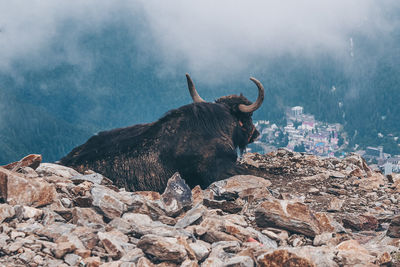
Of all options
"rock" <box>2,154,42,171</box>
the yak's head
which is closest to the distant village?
the yak's head

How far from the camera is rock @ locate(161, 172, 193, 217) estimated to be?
4.93m

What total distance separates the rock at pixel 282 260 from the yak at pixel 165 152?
14.0 ft

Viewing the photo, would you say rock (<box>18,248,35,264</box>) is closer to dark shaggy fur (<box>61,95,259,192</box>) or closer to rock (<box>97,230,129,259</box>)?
rock (<box>97,230,129,259</box>)

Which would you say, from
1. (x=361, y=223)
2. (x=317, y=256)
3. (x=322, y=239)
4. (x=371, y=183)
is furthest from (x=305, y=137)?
(x=317, y=256)

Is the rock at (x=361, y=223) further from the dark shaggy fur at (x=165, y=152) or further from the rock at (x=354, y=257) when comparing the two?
the dark shaggy fur at (x=165, y=152)

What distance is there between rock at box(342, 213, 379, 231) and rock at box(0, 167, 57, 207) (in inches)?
137

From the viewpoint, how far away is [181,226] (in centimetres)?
416

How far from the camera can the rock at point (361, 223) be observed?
→ 204 inches

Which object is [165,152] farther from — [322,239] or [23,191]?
[322,239]

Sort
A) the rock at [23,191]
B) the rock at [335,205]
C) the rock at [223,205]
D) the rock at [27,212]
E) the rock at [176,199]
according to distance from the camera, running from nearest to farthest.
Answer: the rock at [27,212] → the rock at [23,191] → the rock at [176,199] → the rock at [223,205] → the rock at [335,205]

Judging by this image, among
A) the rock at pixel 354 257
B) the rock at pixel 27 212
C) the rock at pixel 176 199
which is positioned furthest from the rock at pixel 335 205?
the rock at pixel 27 212

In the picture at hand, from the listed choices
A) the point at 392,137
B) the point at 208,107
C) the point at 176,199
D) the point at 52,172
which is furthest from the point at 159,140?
the point at 392,137

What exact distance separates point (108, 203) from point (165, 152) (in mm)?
3139

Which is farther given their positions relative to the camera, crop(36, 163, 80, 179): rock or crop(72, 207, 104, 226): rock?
crop(36, 163, 80, 179): rock
